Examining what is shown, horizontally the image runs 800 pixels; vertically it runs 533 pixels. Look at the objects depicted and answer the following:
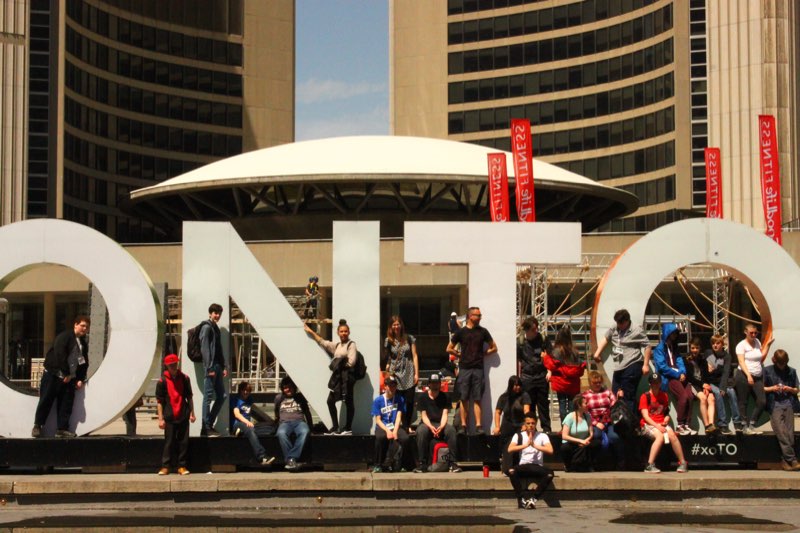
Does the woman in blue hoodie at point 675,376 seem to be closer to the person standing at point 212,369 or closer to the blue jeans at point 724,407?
the blue jeans at point 724,407

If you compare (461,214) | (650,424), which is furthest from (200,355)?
(461,214)

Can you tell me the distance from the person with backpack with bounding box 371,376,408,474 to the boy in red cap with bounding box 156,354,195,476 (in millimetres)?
2191

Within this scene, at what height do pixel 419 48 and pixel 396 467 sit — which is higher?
pixel 419 48

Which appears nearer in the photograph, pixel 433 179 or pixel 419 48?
pixel 433 179

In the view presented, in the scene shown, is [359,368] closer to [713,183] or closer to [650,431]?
[650,431]

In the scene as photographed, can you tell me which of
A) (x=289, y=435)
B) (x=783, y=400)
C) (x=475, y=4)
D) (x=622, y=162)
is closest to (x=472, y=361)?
(x=289, y=435)

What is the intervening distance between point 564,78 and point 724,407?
65.3 meters

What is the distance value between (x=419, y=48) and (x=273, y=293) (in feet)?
236

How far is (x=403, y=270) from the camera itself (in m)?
53.0

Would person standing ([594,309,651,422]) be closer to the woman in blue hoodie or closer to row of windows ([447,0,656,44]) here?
the woman in blue hoodie

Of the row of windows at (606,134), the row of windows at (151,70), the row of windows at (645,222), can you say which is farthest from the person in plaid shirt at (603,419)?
the row of windows at (151,70)

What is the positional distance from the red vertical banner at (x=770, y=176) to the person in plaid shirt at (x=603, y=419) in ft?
97.4

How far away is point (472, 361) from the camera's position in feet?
53.1

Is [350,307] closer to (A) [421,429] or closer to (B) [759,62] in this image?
(A) [421,429]
